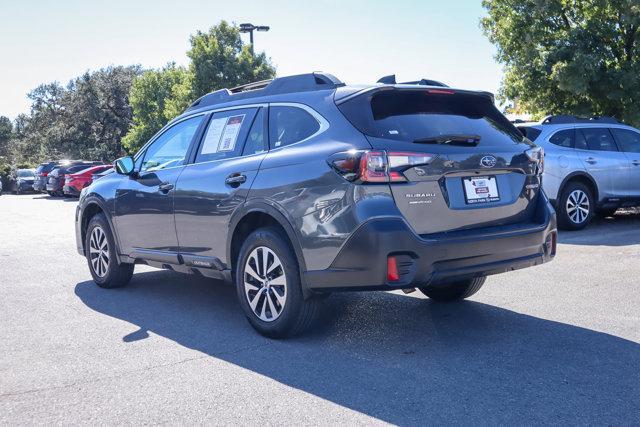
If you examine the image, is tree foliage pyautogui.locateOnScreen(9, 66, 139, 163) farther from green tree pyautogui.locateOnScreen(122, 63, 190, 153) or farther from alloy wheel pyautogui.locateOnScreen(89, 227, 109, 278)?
alloy wheel pyautogui.locateOnScreen(89, 227, 109, 278)

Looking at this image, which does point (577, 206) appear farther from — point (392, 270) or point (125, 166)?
point (392, 270)

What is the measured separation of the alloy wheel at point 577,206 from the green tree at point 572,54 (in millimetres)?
6057

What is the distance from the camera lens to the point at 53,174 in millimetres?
32938

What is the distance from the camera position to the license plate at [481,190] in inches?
190

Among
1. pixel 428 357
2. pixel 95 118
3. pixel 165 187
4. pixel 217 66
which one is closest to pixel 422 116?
pixel 428 357

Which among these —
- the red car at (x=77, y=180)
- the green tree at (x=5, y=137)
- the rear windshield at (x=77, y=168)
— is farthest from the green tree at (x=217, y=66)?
the green tree at (x=5, y=137)

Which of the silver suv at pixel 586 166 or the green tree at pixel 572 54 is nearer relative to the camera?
the silver suv at pixel 586 166

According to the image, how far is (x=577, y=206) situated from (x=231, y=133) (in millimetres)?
7294

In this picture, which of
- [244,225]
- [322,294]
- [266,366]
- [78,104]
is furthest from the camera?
[78,104]

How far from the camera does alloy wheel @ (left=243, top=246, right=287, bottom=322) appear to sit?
5.09 metres

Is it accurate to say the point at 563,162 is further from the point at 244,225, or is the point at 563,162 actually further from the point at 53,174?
the point at 53,174

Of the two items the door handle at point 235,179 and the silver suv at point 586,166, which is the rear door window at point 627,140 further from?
the door handle at point 235,179

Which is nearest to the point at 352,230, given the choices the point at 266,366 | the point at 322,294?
the point at 322,294

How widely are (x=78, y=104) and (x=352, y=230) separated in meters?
64.1
